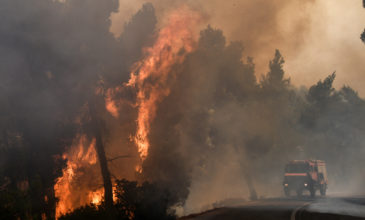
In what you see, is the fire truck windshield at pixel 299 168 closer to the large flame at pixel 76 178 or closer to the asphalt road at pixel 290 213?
the asphalt road at pixel 290 213

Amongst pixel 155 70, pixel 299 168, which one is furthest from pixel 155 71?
pixel 299 168

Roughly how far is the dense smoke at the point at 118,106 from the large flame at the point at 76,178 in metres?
0.59

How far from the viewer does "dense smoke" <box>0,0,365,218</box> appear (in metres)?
26.2

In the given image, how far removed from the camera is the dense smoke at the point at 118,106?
26250mm

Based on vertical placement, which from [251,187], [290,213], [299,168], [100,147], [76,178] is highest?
[100,147]

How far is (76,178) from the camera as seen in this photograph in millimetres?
31656

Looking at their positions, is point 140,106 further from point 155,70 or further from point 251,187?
point 251,187

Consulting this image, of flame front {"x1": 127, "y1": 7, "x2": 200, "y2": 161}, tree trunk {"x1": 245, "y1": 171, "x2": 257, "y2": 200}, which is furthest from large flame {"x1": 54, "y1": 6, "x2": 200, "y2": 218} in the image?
tree trunk {"x1": 245, "y1": 171, "x2": 257, "y2": 200}

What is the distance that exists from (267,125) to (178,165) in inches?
543

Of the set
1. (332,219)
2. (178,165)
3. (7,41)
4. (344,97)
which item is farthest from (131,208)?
(344,97)

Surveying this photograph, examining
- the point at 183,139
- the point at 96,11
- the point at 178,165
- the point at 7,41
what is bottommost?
the point at 178,165

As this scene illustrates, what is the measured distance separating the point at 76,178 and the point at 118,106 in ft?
17.8

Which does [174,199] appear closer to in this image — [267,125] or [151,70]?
[151,70]

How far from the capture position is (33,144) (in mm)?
26109
